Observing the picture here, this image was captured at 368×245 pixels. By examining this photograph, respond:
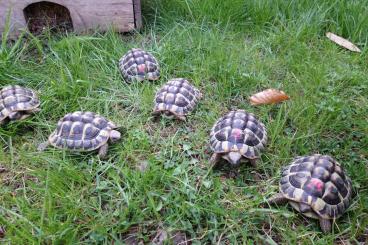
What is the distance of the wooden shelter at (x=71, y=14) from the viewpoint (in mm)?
4129

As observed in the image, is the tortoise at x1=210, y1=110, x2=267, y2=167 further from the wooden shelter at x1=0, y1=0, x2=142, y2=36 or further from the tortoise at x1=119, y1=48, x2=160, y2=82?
the wooden shelter at x1=0, y1=0, x2=142, y2=36

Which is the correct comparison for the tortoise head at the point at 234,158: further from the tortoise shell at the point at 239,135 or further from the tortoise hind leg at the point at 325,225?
the tortoise hind leg at the point at 325,225

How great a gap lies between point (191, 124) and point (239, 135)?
63cm

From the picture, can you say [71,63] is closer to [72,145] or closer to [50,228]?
[72,145]

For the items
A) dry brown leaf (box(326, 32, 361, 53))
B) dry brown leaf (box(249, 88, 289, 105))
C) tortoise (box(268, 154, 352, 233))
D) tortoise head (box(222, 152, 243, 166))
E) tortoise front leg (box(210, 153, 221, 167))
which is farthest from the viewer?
dry brown leaf (box(326, 32, 361, 53))

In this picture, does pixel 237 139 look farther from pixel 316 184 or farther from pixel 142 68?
pixel 142 68

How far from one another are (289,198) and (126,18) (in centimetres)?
284

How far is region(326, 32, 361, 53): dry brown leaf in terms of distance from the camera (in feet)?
13.4

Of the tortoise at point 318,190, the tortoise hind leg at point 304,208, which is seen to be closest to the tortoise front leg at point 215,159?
the tortoise at point 318,190

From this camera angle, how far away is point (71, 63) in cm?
375

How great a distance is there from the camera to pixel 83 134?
292 centimetres

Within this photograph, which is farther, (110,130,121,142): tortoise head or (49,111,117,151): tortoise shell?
(110,130,121,142): tortoise head

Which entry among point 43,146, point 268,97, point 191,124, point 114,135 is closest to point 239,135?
point 191,124

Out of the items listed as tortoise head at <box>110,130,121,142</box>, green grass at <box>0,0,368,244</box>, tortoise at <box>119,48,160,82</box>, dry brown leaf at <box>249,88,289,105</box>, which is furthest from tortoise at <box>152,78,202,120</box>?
dry brown leaf at <box>249,88,289,105</box>
